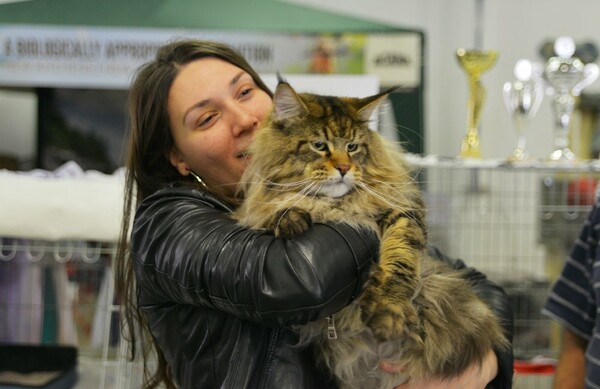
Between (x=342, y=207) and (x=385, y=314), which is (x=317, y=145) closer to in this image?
(x=342, y=207)

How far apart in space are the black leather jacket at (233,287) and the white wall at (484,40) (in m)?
3.40

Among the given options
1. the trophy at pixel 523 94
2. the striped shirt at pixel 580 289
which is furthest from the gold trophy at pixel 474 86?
the striped shirt at pixel 580 289

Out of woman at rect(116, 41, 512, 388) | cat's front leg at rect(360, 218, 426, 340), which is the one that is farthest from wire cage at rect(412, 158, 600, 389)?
cat's front leg at rect(360, 218, 426, 340)

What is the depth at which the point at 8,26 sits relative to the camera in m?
3.84

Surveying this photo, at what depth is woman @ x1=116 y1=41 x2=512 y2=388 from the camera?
44.0 inches

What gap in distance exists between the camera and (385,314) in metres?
1.20

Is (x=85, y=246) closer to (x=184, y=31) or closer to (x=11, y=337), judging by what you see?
(x=11, y=337)

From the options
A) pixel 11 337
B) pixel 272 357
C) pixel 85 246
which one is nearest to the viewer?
pixel 272 357

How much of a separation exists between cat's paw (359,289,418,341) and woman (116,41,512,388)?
2.4 inches

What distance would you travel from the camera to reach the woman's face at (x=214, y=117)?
4.89 feet

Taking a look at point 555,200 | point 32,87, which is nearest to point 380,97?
point 555,200

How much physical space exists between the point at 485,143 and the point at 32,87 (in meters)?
2.81

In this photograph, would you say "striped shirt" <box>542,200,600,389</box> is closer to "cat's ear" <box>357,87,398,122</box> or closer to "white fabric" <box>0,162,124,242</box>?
"cat's ear" <box>357,87,398,122</box>

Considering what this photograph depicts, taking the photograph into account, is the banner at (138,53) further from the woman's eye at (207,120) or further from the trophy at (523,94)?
the woman's eye at (207,120)
